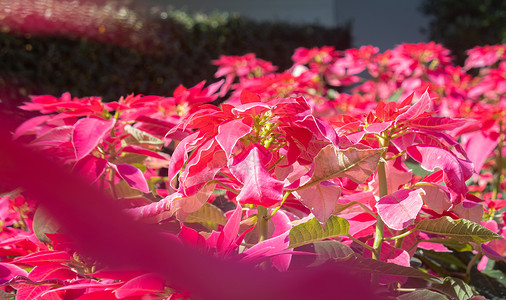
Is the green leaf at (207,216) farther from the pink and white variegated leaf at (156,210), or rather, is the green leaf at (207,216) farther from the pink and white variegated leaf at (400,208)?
the pink and white variegated leaf at (400,208)

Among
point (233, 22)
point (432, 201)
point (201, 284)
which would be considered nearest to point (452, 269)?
point (432, 201)

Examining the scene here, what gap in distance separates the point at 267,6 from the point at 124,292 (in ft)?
33.4

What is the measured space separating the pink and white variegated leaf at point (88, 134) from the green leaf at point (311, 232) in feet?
1.10

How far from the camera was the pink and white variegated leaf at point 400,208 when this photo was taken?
59 cm

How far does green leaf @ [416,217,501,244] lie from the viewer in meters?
0.63

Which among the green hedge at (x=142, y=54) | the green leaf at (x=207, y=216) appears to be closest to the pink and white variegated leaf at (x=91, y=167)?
the green leaf at (x=207, y=216)

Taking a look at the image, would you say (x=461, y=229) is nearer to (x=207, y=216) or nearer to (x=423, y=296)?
(x=423, y=296)

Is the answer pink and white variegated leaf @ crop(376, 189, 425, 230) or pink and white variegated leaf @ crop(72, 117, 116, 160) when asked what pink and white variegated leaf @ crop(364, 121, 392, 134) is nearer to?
pink and white variegated leaf @ crop(376, 189, 425, 230)

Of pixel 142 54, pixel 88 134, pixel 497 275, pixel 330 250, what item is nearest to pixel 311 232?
pixel 330 250

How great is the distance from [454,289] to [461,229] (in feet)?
0.41

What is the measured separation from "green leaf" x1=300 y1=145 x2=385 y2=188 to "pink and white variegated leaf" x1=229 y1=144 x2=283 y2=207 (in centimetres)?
6

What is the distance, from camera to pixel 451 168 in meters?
0.60

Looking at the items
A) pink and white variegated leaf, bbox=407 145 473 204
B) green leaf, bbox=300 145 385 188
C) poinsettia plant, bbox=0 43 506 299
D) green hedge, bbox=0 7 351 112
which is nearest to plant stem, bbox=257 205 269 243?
poinsettia plant, bbox=0 43 506 299

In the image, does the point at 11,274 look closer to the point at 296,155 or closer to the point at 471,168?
the point at 296,155
